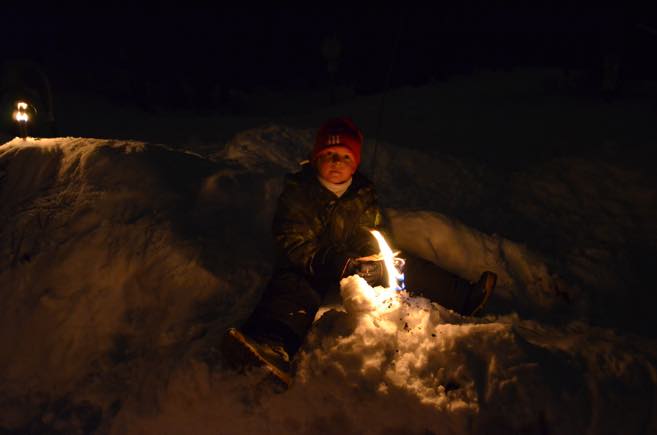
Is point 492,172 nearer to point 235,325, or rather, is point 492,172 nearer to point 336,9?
point 235,325

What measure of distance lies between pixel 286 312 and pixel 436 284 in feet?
3.51

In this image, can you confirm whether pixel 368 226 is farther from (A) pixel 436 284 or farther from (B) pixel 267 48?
(B) pixel 267 48

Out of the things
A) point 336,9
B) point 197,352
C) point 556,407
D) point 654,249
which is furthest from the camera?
point 336,9

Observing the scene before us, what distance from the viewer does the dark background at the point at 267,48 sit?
50.9 feet

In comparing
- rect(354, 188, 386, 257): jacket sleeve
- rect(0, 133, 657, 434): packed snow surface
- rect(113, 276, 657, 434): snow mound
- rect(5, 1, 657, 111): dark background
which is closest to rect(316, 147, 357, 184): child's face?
rect(354, 188, 386, 257): jacket sleeve

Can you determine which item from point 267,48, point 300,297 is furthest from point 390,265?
point 267,48

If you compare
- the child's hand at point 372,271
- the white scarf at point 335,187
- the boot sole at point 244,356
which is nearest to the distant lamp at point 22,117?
the white scarf at point 335,187

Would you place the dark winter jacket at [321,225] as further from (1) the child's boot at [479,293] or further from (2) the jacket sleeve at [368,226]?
(1) the child's boot at [479,293]

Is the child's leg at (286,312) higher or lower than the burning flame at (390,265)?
lower

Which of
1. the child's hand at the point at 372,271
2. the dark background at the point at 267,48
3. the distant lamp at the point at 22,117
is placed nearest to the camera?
the child's hand at the point at 372,271

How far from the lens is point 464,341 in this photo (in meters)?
2.54

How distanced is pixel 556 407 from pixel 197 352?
1.90 meters

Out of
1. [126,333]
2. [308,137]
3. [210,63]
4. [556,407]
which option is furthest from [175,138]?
[210,63]

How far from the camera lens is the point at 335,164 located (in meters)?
3.60
